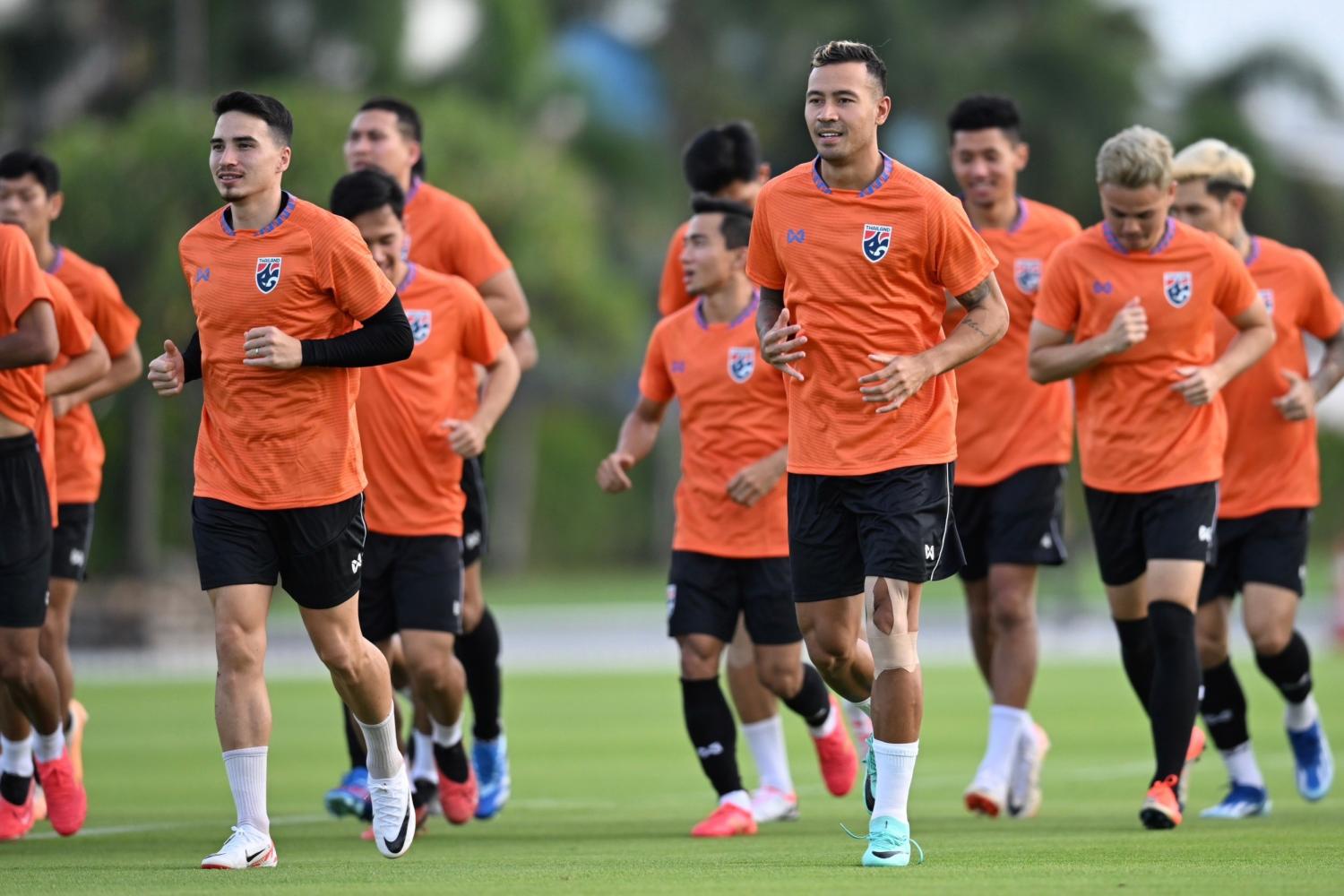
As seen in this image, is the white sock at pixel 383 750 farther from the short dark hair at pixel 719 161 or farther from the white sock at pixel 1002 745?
the short dark hair at pixel 719 161

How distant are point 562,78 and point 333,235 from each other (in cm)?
3696

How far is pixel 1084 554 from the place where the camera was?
4912 centimetres

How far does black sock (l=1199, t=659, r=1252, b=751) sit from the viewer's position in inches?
405

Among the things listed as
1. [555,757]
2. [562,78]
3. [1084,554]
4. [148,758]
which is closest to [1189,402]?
[555,757]

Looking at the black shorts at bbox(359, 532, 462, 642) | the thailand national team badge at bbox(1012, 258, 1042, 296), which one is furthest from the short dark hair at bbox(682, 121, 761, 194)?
the black shorts at bbox(359, 532, 462, 642)

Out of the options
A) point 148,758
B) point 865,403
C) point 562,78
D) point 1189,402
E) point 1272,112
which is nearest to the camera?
point 865,403

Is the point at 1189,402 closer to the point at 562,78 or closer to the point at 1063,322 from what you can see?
the point at 1063,322

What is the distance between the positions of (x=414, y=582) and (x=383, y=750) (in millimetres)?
1781

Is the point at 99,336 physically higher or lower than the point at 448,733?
higher

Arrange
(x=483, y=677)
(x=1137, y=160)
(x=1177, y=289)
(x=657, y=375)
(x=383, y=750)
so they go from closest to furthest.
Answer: (x=383, y=750) → (x=1137, y=160) → (x=1177, y=289) → (x=657, y=375) → (x=483, y=677)

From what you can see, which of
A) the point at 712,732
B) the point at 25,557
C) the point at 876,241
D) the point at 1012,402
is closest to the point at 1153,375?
the point at 1012,402

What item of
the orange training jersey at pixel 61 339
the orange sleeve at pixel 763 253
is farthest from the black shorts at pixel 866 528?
the orange training jersey at pixel 61 339

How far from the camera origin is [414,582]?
389 inches

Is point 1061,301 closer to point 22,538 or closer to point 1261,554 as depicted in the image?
point 1261,554
